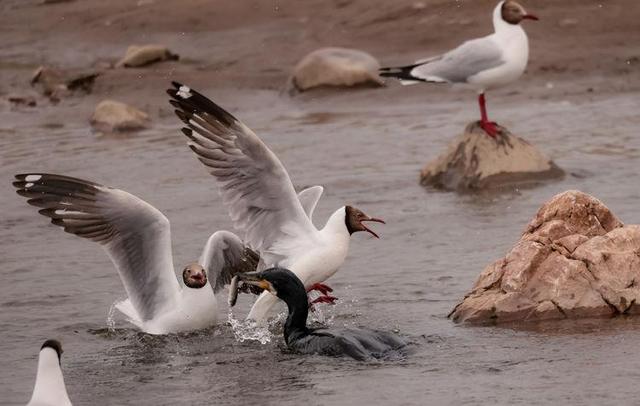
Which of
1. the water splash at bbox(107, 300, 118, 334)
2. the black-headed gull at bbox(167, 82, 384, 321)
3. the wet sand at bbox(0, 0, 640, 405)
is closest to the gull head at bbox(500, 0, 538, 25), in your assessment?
the wet sand at bbox(0, 0, 640, 405)

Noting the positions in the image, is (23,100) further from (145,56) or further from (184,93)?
(184,93)

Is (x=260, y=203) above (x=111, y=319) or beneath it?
above

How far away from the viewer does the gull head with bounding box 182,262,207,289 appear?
419 inches

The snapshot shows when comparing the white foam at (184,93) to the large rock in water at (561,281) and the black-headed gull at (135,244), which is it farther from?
the large rock in water at (561,281)

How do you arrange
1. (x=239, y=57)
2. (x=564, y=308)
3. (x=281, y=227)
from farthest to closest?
(x=239, y=57)
(x=281, y=227)
(x=564, y=308)

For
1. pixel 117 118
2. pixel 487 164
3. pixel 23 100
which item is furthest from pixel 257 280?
pixel 23 100

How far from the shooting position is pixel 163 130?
63.2 feet

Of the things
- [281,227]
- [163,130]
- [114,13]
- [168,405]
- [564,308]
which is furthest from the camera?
[114,13]

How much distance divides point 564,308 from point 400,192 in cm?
508

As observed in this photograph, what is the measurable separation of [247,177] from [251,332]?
104 cm

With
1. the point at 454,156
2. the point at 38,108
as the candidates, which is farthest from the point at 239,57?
→ the point at 454,156

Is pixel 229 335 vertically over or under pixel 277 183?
under

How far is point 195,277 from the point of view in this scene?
34.9 ft

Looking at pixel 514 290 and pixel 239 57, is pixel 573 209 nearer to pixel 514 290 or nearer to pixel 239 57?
pixel 514 290
